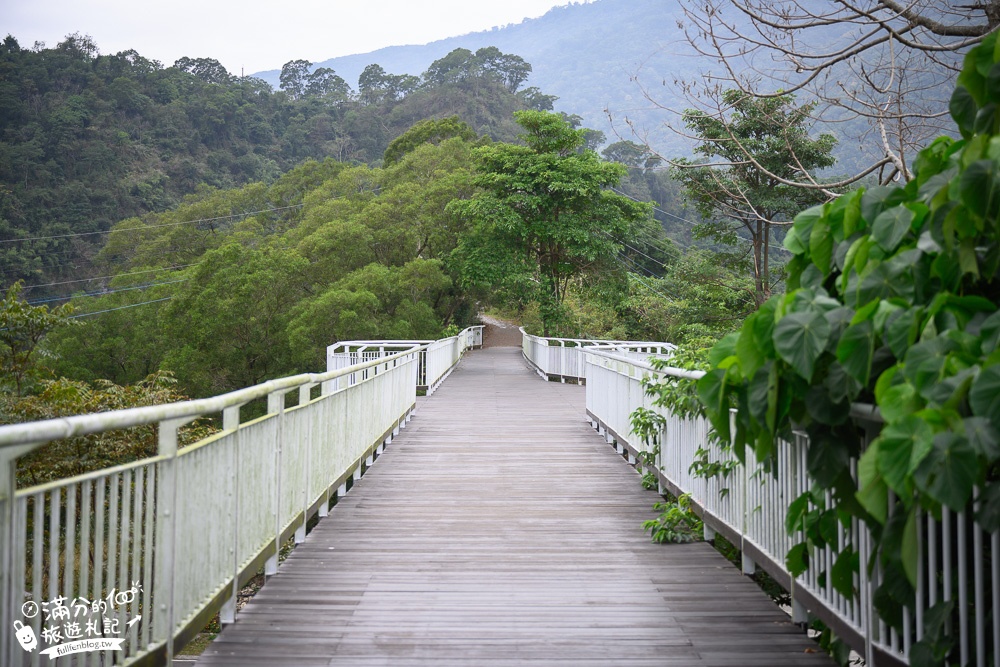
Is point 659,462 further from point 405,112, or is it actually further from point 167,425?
point 405,112

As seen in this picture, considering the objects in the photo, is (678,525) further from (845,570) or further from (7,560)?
(7,560)

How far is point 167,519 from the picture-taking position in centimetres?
290

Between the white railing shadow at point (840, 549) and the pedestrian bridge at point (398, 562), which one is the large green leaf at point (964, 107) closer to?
Answer: the white railing shadow at point (840, 549)

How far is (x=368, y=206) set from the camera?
39.1 m

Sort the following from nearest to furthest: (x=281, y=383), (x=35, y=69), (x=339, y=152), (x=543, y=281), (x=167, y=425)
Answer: (x=167, y=425) < (x=281, y=383) < (x=543, y=281) < (x=35, y=69) < (x=339, y=152)

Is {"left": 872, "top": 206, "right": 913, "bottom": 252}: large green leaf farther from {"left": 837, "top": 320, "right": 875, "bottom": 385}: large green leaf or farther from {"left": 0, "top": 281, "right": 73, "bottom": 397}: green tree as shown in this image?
{"left": 0, "top": 281, "right": 73, "bottom": 397}: green tree

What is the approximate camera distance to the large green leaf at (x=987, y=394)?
1836mm

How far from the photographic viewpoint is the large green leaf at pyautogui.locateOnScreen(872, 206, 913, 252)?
2.37 meters

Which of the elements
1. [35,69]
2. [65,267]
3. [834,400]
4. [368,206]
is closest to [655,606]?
[834,400]

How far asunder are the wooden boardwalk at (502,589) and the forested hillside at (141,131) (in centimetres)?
5454

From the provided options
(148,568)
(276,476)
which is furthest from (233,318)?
(148,568)

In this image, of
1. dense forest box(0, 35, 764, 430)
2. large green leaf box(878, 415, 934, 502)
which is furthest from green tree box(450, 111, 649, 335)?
large green leaf box(878, 415, 934, 502)

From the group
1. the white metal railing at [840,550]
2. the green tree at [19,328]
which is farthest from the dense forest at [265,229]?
the white metal railing at [840,550]

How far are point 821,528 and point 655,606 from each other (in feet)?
4.37
